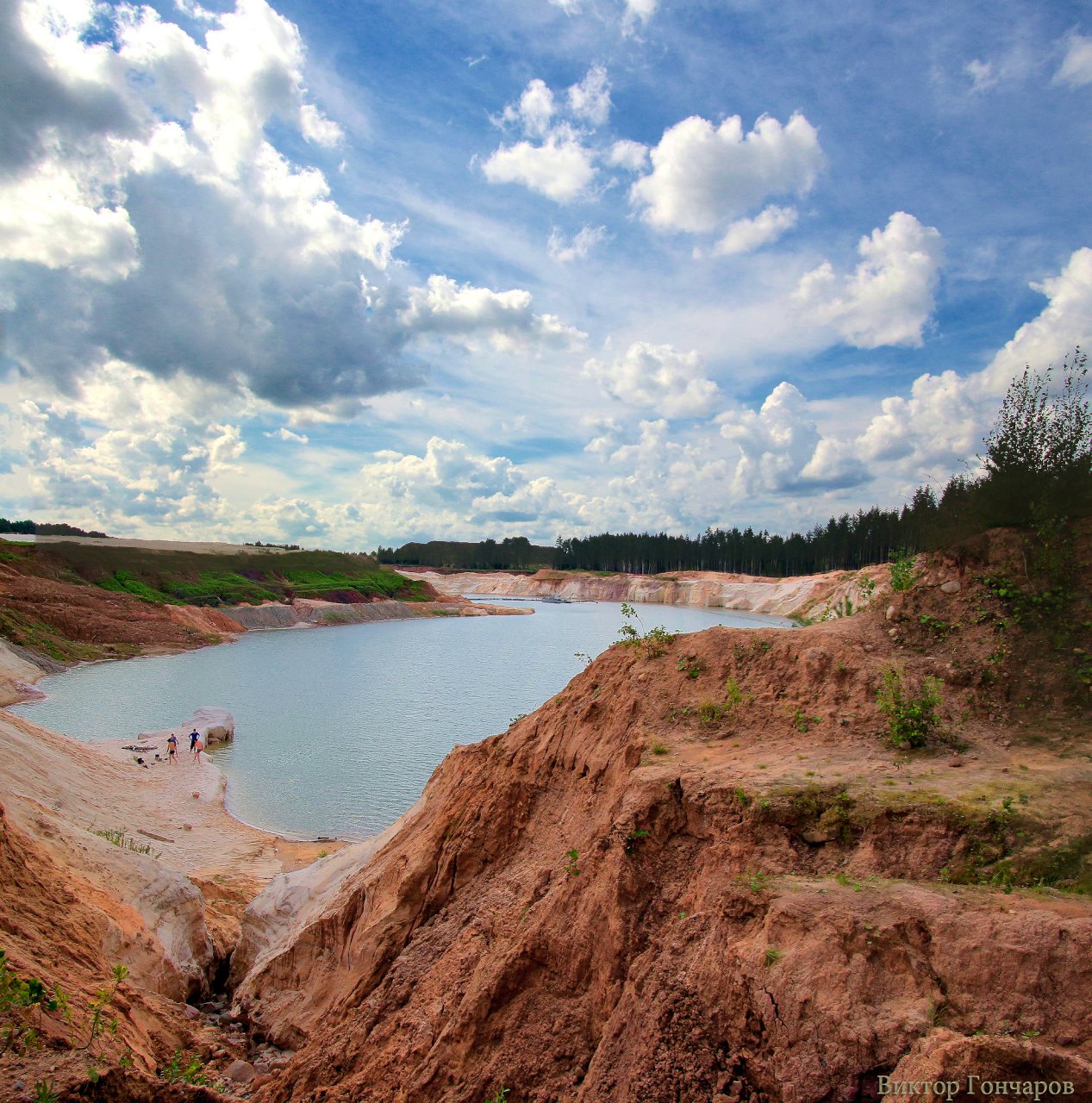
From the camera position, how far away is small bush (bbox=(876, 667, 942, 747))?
26.1 feet

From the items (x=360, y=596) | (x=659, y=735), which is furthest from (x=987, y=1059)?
(x=360, y=596)

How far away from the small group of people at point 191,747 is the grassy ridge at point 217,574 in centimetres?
5776

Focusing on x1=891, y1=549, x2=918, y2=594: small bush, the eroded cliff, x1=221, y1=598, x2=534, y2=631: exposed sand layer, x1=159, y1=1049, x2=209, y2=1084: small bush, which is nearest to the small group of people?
the eroded cliff

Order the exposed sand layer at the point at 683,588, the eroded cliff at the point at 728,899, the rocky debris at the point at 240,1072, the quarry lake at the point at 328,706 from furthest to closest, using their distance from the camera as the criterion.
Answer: the exposed sand layer at the point at 683,588
the quarry lake at the point at 328,706
the rocky debris at the point at 240,1072
the eroded cliff at the point at 728,899

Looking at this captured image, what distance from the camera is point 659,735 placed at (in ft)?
28.6

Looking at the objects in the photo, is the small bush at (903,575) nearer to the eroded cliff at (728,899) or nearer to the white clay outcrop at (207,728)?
the eroded cliff at (728,899)

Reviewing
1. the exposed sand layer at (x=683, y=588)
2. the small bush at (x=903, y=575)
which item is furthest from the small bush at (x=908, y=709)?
the exposed sand layer at (x=683, y=588)

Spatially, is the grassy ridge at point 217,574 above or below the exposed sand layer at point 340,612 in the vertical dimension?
above

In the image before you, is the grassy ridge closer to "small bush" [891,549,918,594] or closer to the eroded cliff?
the eroded cliff

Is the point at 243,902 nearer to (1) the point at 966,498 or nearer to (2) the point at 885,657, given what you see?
(2) the point at 885,657

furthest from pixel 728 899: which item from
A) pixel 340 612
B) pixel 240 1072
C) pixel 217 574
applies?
pixel 217 574

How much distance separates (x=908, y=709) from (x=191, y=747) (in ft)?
→ 101

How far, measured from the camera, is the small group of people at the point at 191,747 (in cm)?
2755

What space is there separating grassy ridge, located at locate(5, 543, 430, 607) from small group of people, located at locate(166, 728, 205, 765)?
57755 millimetres
